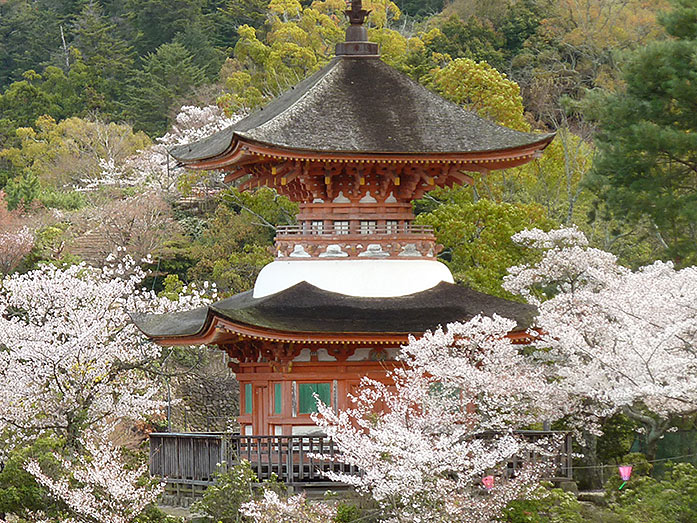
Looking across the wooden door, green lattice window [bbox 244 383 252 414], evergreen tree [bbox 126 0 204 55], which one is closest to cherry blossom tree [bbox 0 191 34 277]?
green lattice window [bbox 244 383 252 414]

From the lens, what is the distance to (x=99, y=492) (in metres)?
21.2

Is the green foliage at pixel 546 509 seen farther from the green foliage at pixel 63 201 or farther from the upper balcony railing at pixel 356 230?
the green foliage at pixel 63 201

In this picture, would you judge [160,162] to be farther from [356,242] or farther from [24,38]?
[356,242]

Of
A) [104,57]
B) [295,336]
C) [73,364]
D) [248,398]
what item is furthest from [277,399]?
[104,57]

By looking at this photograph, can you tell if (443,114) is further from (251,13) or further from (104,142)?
(251,13)

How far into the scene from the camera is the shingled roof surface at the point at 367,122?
2350cm

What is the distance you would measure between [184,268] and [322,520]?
31.3m

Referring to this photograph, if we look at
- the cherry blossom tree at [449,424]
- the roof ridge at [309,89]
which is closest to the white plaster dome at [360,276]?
the cherry blossom tree at [449,424]

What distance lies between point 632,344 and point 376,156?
5581 millimetres

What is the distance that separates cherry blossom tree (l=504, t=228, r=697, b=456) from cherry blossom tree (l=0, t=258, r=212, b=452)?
993cm

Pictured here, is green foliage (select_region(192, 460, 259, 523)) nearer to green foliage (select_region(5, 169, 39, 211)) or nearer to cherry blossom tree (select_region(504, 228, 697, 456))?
cherry blossom tree (select_region(504, 228, 697, 456))

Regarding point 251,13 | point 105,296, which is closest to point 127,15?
point 251,13

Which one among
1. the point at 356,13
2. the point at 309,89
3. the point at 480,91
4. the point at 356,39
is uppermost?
the point at 356,13

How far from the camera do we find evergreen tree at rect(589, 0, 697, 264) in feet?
99.9
